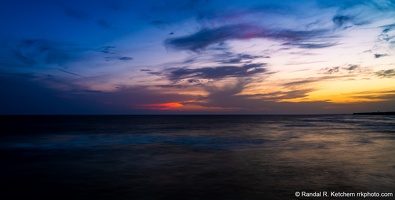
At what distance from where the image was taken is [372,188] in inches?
507

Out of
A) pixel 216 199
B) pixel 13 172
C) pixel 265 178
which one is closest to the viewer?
pixel 216 199

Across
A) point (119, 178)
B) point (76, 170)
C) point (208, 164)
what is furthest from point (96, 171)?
point (208, 164)

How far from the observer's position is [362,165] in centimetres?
1831

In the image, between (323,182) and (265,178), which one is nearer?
(323,182)

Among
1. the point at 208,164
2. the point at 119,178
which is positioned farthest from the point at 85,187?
the point at 208,164

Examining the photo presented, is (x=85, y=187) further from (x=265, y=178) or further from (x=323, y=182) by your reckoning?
(x=323, y=182)

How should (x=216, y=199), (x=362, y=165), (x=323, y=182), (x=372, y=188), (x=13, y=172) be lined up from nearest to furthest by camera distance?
(x=216, y=199) < (x=372, y=188) < (x=323, y=182) < (x=13, y=172) < (x=362, y=165)

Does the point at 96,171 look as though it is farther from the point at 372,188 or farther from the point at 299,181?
Answer: the point at 372,188

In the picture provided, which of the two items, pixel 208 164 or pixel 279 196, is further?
pixel 208 164

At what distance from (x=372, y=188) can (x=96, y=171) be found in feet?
49.2

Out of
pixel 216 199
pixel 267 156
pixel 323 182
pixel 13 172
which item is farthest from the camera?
pixel 267 156

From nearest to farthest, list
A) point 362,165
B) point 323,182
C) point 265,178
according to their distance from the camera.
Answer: point 323,182 → point 265,178 → point 362,165

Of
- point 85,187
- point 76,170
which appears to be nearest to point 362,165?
point 85,187

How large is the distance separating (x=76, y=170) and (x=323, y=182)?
1438 cm
